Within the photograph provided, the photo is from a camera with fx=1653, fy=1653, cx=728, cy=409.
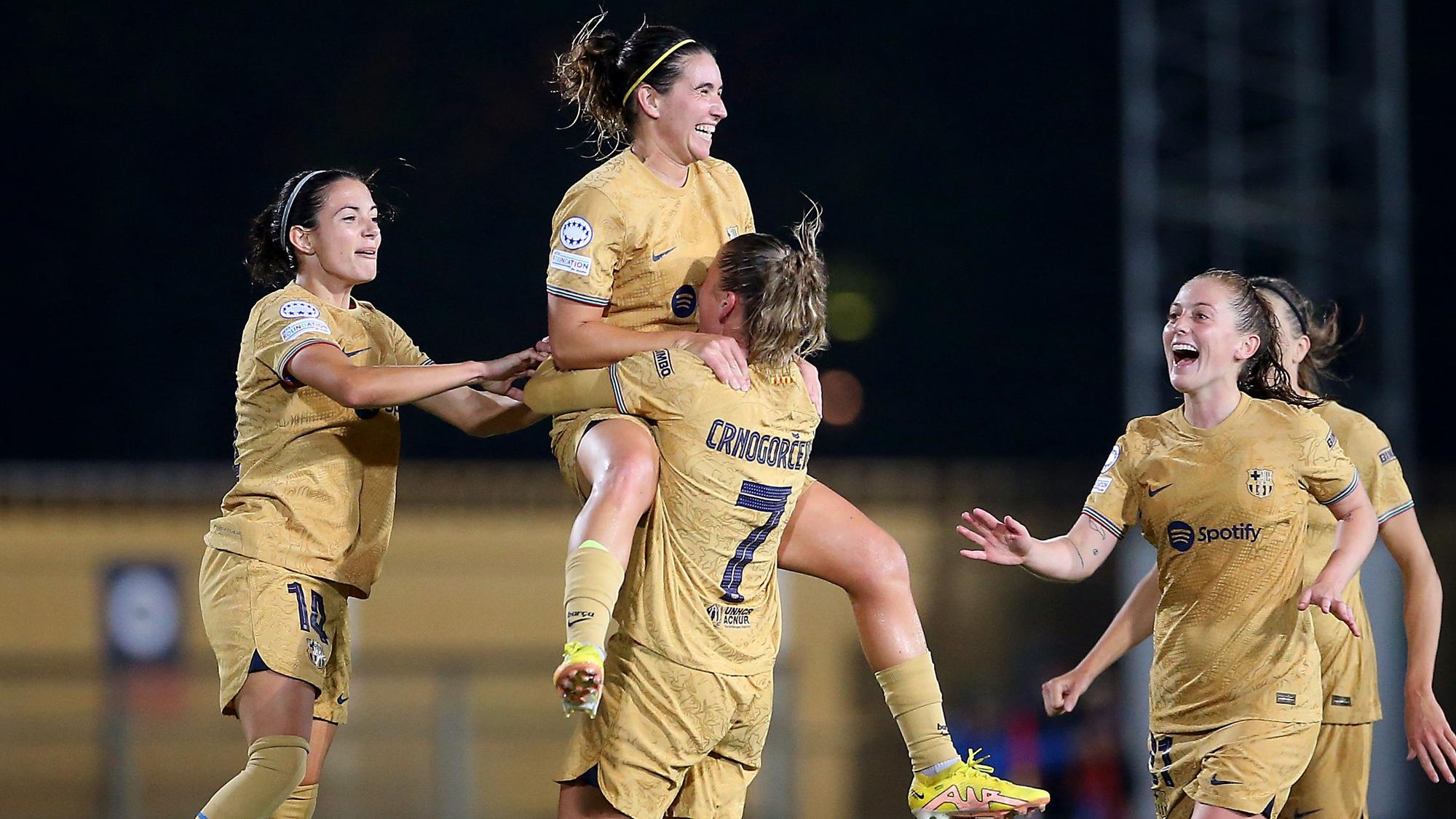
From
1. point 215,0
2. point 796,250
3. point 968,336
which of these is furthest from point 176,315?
point 796,250

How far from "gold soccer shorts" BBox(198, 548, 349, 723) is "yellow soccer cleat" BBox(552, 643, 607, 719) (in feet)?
2.99

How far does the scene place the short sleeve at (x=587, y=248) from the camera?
3549 mm

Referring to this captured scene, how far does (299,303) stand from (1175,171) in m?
7.21

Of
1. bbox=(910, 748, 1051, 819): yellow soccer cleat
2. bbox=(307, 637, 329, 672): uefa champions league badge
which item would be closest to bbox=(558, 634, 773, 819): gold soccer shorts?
bbox=(910, 748, 1051, 819): yellow soccer cleat

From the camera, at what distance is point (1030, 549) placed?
3.57 m

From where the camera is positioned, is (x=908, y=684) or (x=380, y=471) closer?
(x=908, y=684)

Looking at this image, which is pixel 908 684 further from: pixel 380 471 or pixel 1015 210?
pixel 1015 210

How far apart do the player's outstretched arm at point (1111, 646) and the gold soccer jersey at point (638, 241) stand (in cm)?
121

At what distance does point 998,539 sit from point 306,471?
1572 millimetres

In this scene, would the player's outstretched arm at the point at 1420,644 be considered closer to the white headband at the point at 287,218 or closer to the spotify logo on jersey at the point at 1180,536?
the spotify logo on jersey at the point at 1180,536

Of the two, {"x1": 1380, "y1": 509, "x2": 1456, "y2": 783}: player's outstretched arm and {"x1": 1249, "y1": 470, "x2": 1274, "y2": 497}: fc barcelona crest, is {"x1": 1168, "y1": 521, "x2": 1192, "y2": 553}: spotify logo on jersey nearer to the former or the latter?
{"x1": 1249, "y1": 470, "x2": 1274, "y2": 497}: fc barcelona crest

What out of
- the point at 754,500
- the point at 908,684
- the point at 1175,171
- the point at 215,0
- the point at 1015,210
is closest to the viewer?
the point at 754,500

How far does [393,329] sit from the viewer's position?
4133 millimetres

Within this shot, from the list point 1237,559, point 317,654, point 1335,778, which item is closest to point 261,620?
point 317,654
